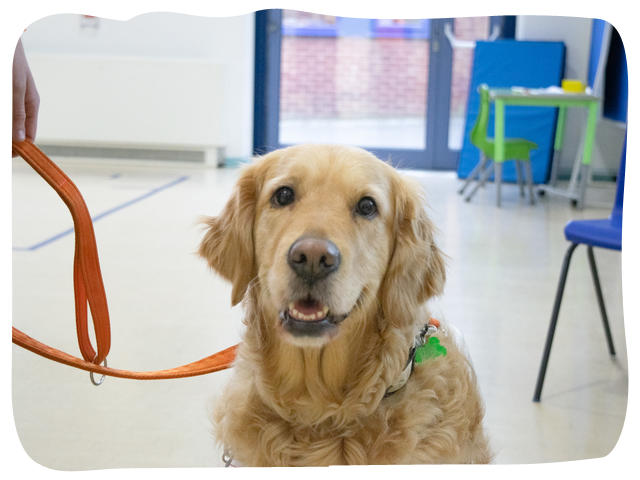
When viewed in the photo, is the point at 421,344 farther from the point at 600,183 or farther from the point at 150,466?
the point at 600,183

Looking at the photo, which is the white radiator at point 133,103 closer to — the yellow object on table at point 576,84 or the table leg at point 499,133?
the yellow object on table at point 576,84

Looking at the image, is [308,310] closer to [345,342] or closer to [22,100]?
[345,342]

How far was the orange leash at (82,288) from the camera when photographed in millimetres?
1195

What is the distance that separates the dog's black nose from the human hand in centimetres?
49

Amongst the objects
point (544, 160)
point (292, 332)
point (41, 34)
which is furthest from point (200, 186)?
point (544, 160)

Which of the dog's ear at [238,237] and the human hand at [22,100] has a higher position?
the human hand at [22,100]

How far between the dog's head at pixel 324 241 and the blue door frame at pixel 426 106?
0.15 meters

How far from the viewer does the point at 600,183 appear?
2.41 m

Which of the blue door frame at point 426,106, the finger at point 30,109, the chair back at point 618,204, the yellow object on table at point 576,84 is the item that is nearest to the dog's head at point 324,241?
the blue door frame at point 426,106

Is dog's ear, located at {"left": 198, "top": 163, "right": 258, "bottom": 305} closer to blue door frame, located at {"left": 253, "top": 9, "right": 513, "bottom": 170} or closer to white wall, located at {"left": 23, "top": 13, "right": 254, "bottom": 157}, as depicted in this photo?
blue door frame, located at {"left": 253, "top": 9, "right": 513, "bottom": 170}

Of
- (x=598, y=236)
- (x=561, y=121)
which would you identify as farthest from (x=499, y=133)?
(x=598, y=236)


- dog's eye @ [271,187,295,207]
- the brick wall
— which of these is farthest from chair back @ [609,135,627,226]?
dog's eye @ [271,187,295,207]

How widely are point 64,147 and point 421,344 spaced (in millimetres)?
1710

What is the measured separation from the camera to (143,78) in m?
5.19
